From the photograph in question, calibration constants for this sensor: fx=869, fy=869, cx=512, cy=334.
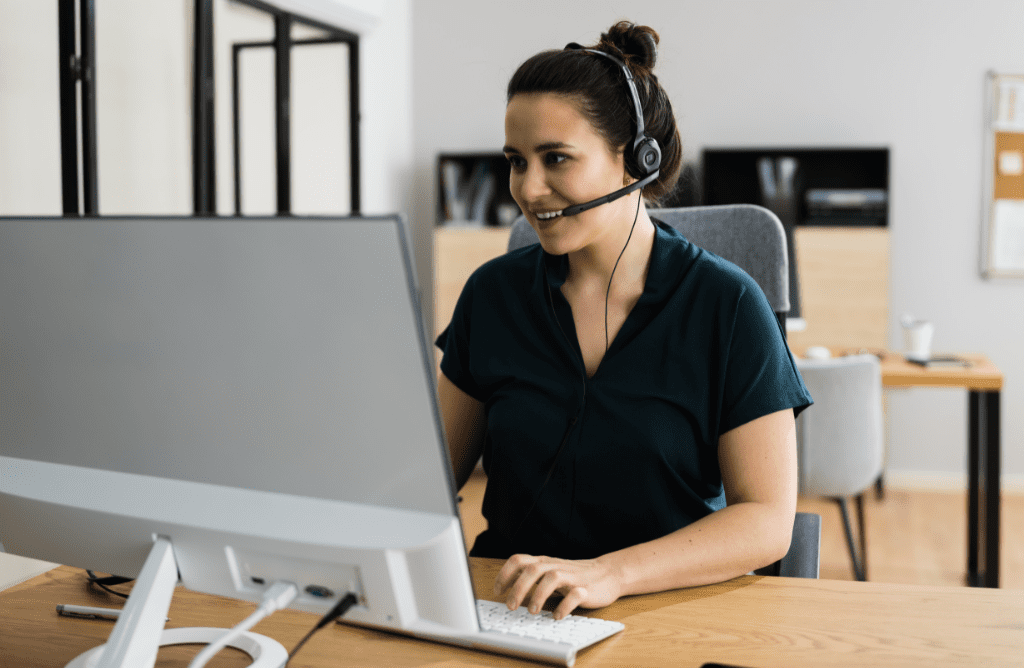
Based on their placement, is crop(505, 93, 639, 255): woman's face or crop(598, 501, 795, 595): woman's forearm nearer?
crop(598, 501, 795, 595): woman's forearm

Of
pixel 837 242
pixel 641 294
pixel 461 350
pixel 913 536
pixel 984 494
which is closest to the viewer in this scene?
pixel 641 294

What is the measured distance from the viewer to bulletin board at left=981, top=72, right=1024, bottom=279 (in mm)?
3945

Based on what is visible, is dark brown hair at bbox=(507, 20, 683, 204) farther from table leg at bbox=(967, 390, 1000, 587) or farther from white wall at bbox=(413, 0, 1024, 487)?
white wall at bbox=(413, 0, 1024, 487)

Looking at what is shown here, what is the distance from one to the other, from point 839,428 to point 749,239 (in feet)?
4.15

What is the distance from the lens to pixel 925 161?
406 centimetres

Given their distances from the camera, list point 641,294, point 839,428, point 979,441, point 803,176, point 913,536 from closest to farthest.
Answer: point 641,294
point 839,428
point 979,441
point 913,536
point 803,176

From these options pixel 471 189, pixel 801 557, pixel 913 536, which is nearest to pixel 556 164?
pixel 801 557

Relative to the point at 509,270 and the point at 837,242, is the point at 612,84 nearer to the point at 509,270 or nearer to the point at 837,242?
the point at 509,270

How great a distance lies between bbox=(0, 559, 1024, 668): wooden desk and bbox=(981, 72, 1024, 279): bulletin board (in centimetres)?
358

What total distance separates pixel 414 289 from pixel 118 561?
1.36 feet

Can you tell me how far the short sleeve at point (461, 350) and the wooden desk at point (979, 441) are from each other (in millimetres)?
2022

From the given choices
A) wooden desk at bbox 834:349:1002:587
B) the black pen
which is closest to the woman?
the black pen

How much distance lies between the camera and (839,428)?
7.96ft

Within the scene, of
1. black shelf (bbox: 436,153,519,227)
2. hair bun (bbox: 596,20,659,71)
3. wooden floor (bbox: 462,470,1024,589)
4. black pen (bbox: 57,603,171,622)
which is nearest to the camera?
black pen (bbox: 57,603,171,622)
